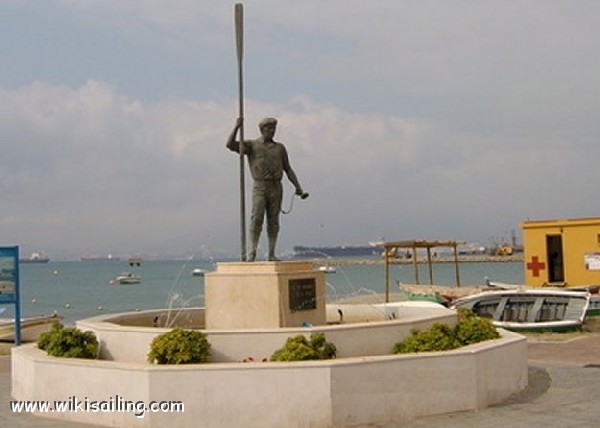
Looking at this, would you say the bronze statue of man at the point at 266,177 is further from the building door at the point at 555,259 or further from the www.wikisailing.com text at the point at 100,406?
the building door at the point at 555,259

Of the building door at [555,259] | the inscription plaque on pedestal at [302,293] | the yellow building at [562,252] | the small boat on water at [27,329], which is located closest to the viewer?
the inscription plaque on pedestal at [302,293]

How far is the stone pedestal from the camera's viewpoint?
12.5 metres

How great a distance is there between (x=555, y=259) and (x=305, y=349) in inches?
841

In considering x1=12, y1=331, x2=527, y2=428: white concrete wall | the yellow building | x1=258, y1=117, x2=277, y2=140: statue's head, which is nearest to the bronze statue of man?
x1=258, y1=117, x2=277, y2=140: statue's head

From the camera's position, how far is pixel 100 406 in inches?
406

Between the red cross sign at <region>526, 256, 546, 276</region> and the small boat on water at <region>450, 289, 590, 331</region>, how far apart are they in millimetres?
5096

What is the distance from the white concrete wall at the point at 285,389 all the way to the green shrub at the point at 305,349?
0.45 m

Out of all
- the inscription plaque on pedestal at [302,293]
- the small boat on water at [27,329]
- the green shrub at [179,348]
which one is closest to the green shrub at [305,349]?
the green shrub at [179,348]

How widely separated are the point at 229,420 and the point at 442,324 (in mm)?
3968

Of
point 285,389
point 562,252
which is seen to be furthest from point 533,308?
point 285,389

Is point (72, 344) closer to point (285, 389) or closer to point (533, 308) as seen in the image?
point (285, 389)

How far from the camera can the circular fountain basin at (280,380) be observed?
970 cm

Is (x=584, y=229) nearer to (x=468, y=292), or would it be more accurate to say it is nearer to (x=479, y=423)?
(x=468, y=292)

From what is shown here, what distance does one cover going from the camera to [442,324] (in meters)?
12.1
